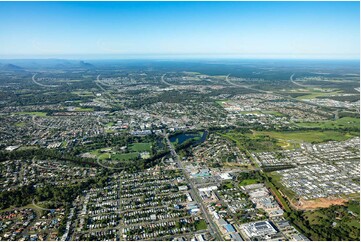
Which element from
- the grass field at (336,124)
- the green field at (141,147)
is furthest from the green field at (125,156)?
the grass field at (336,124)

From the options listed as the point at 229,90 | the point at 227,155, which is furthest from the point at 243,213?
the point at 229,90

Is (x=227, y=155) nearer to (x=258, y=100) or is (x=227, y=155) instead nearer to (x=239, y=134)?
(x=239, y=134)

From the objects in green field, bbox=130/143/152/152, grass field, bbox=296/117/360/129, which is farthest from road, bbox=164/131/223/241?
grass field, bbox=296/117/360/129

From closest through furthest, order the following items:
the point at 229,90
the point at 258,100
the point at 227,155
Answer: the point at 227,155, the point at 258,100, the point at 229,90

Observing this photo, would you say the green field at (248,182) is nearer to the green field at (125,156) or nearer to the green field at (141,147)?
the green field at (125,156)

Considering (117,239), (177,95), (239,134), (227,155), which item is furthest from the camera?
(177,95)

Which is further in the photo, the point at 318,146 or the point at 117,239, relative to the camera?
the point at 318,146

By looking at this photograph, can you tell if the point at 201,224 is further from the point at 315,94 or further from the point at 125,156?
the point at 315,94
